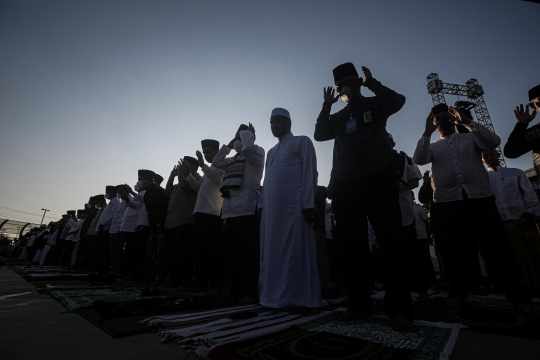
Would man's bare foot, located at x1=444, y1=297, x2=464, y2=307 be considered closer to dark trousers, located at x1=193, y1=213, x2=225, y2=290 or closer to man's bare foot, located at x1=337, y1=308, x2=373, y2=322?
man's bare foot, located at x1=337, y1=308, x2=373, y2=322

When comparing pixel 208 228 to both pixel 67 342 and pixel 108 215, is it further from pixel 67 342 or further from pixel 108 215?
pixel 108 215

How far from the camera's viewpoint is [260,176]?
4.11 m

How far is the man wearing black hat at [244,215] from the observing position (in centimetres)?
362

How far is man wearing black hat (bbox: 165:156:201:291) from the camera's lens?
4.93 meters

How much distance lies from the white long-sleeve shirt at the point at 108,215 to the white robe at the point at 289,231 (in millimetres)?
6139

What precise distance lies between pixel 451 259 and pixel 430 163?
1.18 meters

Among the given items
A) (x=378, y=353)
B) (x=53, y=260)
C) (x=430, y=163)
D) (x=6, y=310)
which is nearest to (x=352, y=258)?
(x=378, y=353)

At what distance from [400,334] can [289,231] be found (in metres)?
1.42

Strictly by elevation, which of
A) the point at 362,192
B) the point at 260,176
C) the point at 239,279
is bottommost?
the point at 239,279

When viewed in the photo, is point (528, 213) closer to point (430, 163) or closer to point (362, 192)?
point (430, 163)

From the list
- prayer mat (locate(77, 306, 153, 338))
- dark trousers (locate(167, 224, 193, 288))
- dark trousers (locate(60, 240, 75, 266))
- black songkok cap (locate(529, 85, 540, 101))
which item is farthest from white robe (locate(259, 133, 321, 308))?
dark trousers (locate(60, 240, 75, 266))

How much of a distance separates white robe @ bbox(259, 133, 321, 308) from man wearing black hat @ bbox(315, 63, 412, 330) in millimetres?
478

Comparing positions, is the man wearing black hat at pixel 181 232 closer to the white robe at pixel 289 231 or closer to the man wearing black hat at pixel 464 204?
the white robe at pixel 289 231

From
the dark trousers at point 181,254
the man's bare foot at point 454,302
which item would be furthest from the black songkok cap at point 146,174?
the man's bare foot at point 454,302
